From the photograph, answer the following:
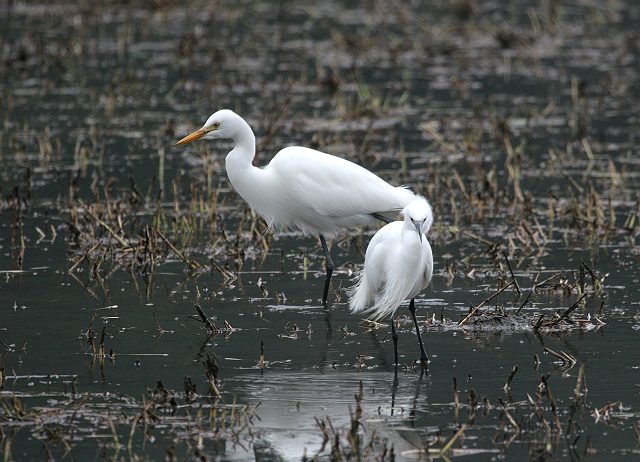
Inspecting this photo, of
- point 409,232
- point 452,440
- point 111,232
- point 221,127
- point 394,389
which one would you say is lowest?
point 394,389

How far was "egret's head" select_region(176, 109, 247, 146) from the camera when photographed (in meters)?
8.80

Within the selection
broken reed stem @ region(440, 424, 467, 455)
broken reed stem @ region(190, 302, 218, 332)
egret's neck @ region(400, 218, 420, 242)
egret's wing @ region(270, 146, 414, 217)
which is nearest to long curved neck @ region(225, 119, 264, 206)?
egret's wing @ region(270, 146, 414, 217)

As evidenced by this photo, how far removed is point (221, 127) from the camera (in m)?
8.84

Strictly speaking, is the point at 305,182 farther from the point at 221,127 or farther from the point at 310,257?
the point at 310,257

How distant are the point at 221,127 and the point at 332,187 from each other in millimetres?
850

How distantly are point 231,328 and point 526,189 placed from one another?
479 centimetres

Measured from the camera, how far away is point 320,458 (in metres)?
5.41

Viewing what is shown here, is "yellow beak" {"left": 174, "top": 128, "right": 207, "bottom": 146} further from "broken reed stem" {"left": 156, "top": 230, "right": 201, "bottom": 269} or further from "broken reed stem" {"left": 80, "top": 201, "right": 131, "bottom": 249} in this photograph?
"broken reed stem" {"left": 80, "top": 201, "right": 131, "bottom": 249}

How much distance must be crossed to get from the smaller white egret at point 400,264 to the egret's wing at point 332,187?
1.31 meters

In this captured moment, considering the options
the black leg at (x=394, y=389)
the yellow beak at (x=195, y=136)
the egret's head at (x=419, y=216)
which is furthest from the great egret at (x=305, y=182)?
the black leg at (x=394, y=389)

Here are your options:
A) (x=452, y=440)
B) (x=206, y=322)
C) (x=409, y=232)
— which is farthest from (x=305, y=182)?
(x=452, y=440)

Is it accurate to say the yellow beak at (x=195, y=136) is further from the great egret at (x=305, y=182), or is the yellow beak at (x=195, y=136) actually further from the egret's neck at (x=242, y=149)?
the egret's neck at (x=242, y=149)

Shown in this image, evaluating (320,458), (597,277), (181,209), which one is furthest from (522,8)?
(320,458)

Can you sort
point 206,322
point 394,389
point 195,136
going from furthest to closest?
point 195,136 < point 206,322 < point 394,389
